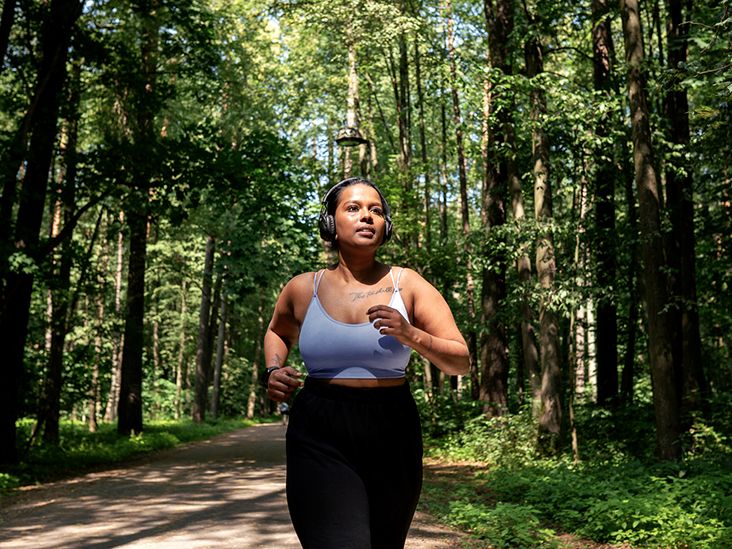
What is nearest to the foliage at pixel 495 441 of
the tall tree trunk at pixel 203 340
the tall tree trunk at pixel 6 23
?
the tall tree trunk at pixel 6 23

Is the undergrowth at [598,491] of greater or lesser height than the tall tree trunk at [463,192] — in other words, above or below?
below

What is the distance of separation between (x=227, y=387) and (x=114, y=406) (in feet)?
41.0

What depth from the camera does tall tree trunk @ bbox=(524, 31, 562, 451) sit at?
14148 millimetres

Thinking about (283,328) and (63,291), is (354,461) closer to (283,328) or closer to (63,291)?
(283,328)

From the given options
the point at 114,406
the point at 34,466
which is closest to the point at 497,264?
the point at 34,466

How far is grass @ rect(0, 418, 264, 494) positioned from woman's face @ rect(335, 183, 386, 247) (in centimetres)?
1086

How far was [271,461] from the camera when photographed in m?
16.3

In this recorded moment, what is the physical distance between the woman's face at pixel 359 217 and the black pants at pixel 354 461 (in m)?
0.54

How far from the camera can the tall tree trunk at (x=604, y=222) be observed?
45.1 feet

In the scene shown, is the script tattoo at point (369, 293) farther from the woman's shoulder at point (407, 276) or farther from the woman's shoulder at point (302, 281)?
the woman's shoulder at point (302, 281)

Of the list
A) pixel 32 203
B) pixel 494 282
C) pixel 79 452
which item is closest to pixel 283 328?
pixel 32 203

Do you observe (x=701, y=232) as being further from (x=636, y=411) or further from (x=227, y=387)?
(x=227, y=387)

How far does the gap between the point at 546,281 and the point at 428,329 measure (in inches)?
457

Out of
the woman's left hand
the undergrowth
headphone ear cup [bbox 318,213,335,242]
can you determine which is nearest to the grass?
the undergrowth
